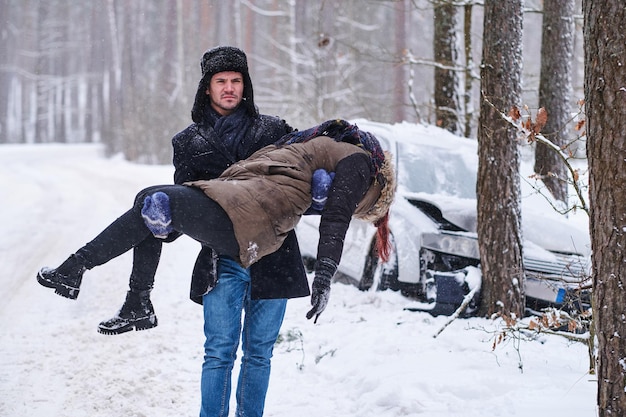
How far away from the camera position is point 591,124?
2750mm

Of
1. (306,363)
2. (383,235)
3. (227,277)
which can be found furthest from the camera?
(306,363)

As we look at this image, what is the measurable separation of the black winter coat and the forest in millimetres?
1402

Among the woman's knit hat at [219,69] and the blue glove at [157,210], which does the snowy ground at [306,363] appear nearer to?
the blue glove at [157,210]

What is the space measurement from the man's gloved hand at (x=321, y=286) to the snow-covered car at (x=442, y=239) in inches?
103

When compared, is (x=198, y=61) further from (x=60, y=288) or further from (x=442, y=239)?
(x=60, y=288)

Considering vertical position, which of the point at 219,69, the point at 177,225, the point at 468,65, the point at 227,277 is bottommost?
the point at 227,277

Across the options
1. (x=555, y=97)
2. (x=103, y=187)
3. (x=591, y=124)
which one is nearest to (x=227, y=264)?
(x=591, y=124)

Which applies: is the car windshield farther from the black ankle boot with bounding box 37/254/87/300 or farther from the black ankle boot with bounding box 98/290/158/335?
the black ankle boot with bounding box 37/254/87/300

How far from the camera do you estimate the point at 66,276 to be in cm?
288

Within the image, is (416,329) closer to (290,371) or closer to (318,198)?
(290,371)

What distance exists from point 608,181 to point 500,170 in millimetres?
2977

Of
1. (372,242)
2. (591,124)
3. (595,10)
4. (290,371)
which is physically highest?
(595,10)

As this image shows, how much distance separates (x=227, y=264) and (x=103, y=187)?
15353mm

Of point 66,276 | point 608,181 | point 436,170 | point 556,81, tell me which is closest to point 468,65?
point 556,81
